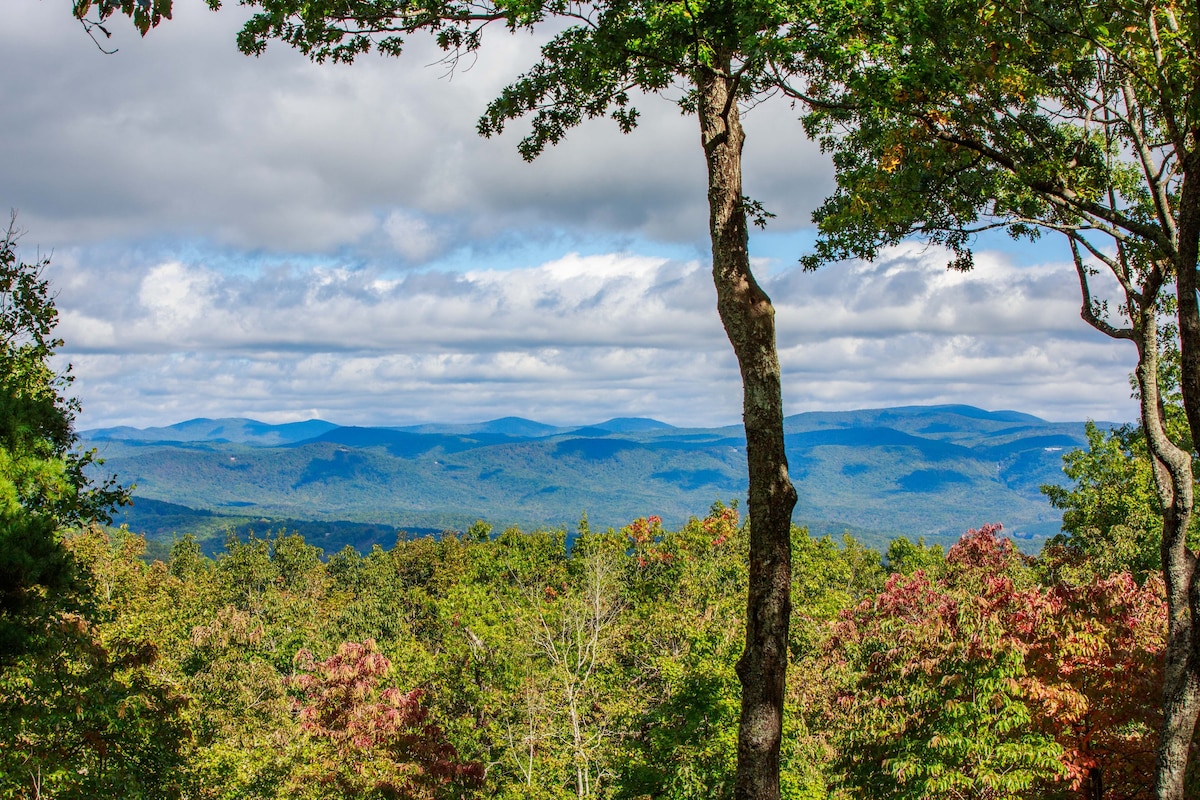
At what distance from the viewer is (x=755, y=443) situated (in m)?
6.70

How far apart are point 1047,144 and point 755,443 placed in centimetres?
647

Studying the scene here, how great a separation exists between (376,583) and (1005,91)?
7138cm

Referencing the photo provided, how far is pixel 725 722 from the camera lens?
16.0 metres

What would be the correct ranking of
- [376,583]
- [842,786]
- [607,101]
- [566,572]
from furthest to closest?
1. [376,583]
2. [566,572]
3. [842,786]
4. [607,101]

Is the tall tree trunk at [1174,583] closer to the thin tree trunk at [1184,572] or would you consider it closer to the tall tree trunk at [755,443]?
the thin tree trunk at [1184,572]

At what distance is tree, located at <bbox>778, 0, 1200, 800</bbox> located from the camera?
255 inches

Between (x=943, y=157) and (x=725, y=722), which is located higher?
(x=943, y=157)

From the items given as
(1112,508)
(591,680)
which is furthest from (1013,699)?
(1112,508)

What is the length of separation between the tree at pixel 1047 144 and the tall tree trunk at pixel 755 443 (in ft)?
2.33

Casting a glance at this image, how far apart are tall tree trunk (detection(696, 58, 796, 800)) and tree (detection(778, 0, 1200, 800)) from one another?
27.9 inches

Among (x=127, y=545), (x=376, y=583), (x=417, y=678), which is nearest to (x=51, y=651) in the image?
(x=417, y=678)

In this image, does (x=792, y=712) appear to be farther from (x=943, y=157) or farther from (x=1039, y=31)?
(x=1039, y=31)

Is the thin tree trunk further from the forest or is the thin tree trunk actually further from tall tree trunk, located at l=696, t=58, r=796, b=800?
tall tree trunk, located at l=696, t=58, r=796, b=800

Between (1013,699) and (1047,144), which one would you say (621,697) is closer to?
(1013,699)
